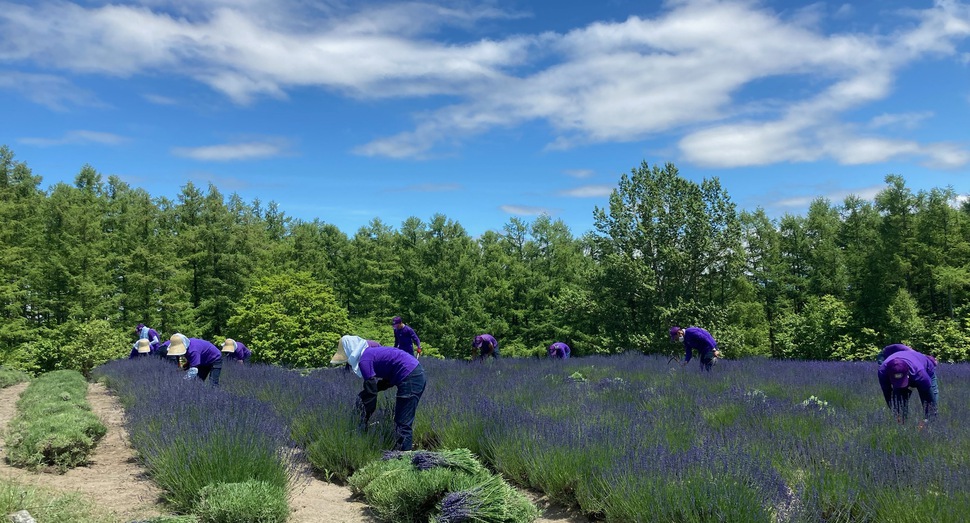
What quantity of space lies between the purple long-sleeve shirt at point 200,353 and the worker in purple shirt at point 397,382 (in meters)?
4.20

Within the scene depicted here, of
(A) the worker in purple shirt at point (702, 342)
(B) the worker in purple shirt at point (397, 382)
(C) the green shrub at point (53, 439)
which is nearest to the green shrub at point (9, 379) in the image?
(C) the green shrub at point (53, 439)

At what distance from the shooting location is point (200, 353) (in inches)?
366

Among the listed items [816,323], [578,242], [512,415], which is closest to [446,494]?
[512,415]

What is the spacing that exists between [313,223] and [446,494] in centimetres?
4379

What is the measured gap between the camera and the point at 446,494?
4.17 m

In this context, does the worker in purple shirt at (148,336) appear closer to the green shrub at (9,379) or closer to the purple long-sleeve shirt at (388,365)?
the green shrub at (9,379)

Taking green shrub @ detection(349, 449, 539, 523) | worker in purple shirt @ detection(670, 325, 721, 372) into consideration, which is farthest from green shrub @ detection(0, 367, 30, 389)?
worker in purple shirt @ detection(670, 325, 721, 372)

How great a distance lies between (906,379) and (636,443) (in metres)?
3.18

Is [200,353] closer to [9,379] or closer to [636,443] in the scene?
[636,443]

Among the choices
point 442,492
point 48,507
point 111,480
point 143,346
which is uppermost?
point 143,346

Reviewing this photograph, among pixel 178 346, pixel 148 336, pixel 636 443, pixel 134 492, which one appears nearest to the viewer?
pixel 636 443

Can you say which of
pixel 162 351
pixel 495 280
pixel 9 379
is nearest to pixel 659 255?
pixel 495 280

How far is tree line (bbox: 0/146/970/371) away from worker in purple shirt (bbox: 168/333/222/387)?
12167 mm

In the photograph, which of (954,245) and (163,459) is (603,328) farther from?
(163,459)
